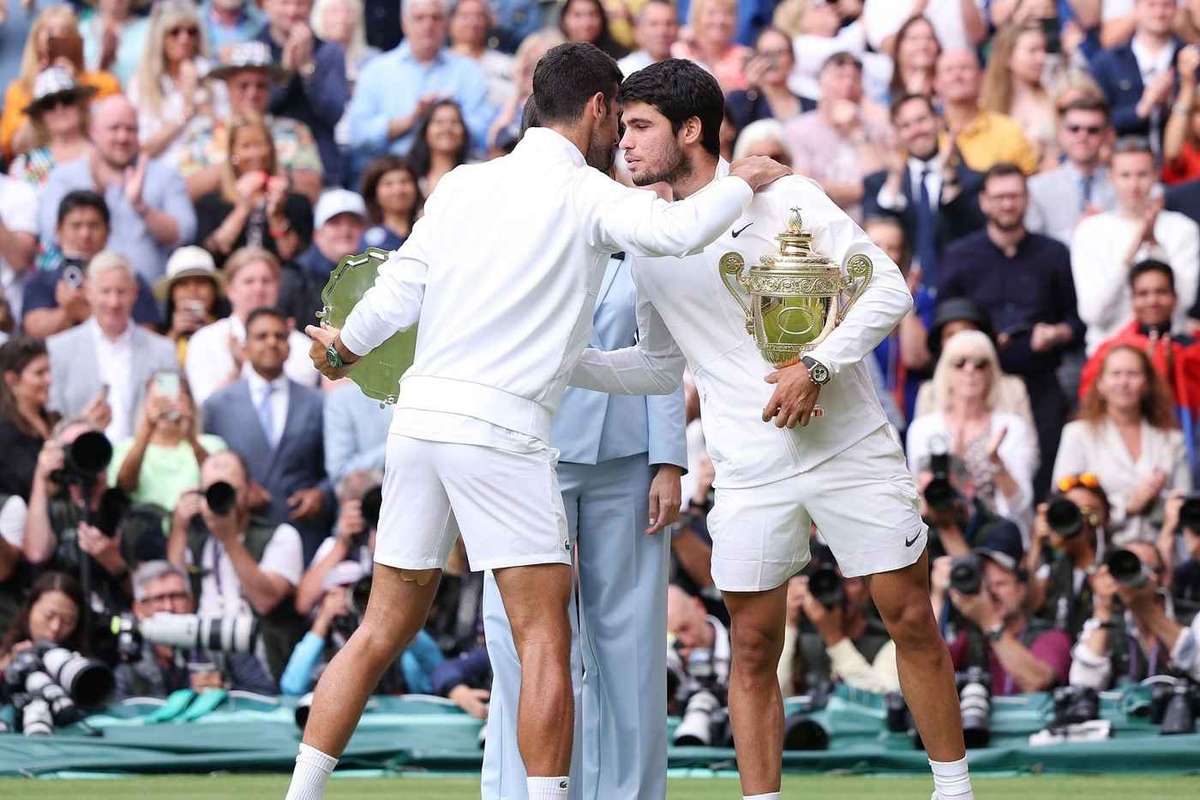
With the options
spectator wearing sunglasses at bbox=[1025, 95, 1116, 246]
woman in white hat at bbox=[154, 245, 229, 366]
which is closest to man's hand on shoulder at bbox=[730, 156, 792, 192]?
spectator wearing sunglasses at bbox=[1025, 95, 1116, 246]

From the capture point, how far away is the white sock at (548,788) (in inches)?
181

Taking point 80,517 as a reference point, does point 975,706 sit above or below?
below

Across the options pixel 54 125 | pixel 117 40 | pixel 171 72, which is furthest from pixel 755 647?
pixel 117 40

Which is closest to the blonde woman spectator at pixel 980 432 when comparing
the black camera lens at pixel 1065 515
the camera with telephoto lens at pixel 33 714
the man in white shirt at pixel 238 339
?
the black camera lens at pixel 1065 515

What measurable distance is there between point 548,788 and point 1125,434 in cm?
497

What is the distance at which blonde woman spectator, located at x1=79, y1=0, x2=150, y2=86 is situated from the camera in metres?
11.0

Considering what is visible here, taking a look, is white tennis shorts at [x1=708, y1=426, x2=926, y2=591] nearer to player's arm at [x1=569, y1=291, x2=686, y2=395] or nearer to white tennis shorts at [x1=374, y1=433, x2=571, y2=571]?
player's arm at [x1=569, y1=291, x2=686, y2=395]

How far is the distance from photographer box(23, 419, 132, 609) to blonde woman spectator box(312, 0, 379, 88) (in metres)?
3.26

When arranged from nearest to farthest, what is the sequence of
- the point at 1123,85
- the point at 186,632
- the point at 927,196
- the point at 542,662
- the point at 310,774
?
the point at 542,662 → the point at 310,774 → the point at 186,632 → the point at 927,196 → the point at 1123,85

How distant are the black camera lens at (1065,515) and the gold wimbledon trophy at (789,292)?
11.1 feet

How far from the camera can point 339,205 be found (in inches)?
392

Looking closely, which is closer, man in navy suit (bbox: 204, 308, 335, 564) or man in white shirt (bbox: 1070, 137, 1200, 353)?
man in navy suit (bbox: 204, 308, 335, 564)

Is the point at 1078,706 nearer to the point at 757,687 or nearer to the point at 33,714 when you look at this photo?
the point at 757,687

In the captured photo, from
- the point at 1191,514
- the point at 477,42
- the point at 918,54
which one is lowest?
the point at 1191,514
